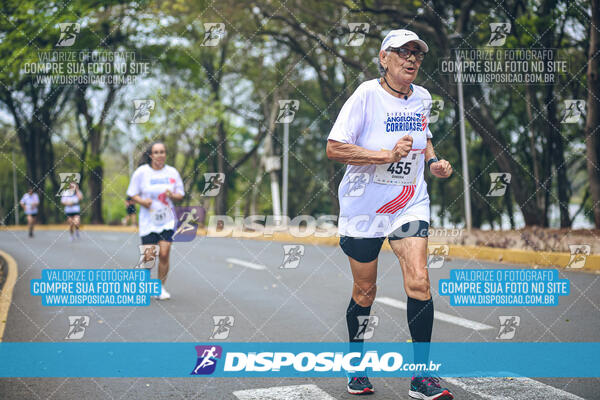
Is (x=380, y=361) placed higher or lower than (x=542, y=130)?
lower

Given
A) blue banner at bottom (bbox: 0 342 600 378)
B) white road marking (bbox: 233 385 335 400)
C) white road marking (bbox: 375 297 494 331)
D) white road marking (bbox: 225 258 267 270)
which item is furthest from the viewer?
white road marking (bbox: 225 258 267 270)

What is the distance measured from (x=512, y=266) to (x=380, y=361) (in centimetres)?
618

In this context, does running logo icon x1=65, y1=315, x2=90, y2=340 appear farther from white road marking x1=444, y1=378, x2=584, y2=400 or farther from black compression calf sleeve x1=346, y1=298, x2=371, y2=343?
white road marking x1=444, y1=378, x2=584, y2=400

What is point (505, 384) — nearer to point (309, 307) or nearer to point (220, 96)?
point (309, 307)

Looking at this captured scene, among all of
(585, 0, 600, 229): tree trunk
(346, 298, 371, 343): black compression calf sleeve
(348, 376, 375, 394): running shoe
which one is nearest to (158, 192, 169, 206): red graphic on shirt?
(346, 298, 371, 343): black compression calf sleeve

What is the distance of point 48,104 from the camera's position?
97.6 ft

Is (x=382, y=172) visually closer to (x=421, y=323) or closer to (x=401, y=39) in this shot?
(x=401, y=39)

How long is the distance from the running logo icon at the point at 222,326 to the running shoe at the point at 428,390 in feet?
7.75

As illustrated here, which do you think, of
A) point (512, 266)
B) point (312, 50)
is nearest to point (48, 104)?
point (312, 50)

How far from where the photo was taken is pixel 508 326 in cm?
584

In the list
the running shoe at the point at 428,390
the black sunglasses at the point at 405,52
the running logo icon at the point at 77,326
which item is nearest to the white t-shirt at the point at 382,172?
the black sunglasses at the point at 405,52

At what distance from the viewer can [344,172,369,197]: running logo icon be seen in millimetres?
3883

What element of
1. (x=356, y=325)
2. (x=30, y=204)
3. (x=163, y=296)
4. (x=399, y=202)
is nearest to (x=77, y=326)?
(x=163, y=296)

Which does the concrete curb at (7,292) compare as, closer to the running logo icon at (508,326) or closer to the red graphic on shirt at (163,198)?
the red graphic on shirt at (163,198)
